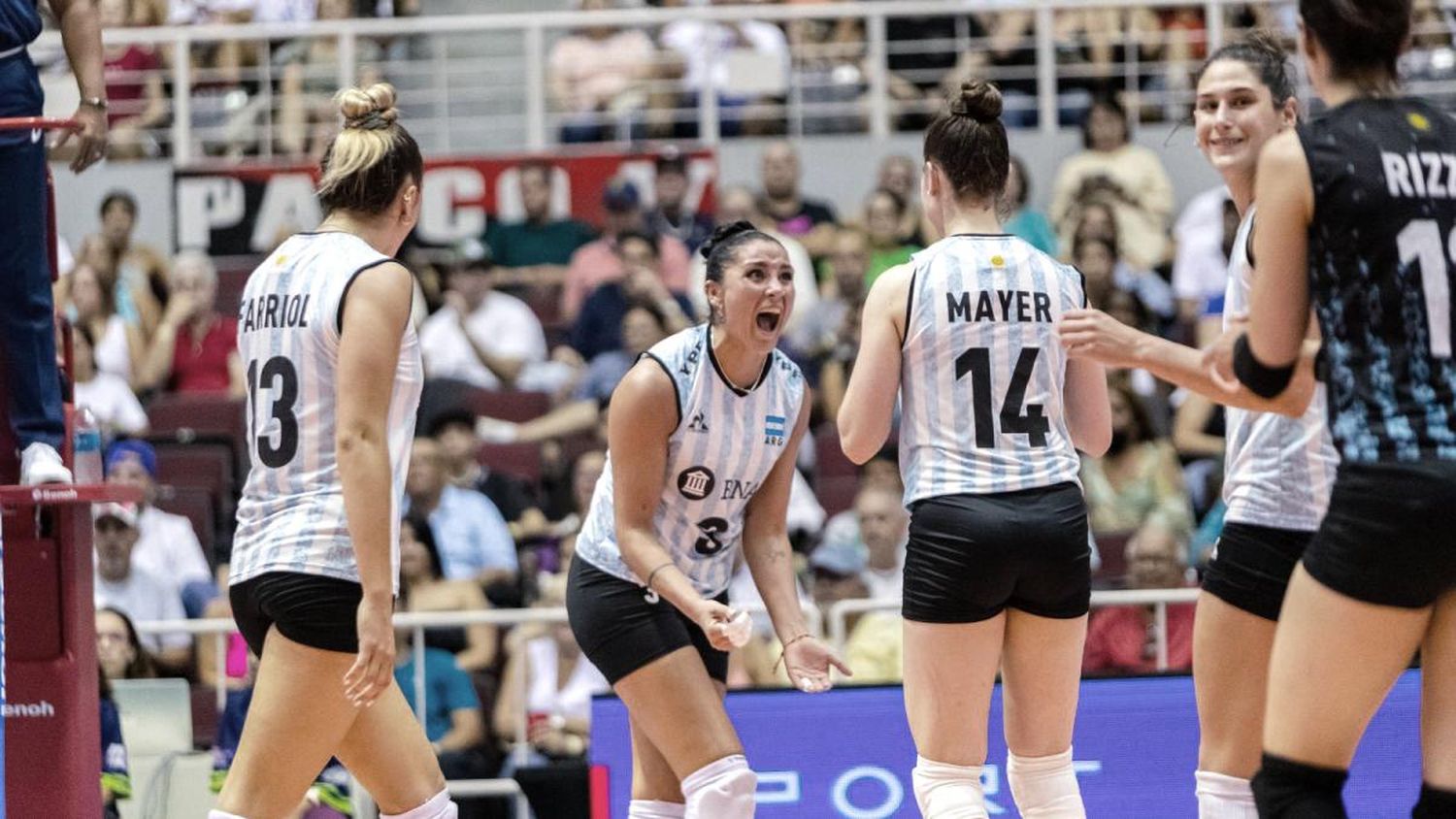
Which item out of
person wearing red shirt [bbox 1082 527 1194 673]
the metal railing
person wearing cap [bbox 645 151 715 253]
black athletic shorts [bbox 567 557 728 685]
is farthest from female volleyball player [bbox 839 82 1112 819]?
the metal railing

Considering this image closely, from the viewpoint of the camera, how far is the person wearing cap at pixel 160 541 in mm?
10266

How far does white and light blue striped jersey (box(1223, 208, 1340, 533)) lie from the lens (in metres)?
4.61

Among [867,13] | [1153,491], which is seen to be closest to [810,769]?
Answer: [1153,491]

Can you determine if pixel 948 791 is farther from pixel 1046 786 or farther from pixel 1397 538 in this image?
pixel 1397 538

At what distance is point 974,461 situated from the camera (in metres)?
5.05

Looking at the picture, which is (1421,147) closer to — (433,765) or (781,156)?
(433,765)

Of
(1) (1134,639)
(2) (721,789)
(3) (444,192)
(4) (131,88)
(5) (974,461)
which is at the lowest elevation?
(1) (1134,639)

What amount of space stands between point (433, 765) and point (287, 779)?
409 mm

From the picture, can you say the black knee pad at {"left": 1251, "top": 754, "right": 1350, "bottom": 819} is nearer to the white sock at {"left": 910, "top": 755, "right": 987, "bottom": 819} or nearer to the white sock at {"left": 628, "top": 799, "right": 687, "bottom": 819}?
the white sock at {"left": 910, "top": 755, "right": 987, "bottom": 819}

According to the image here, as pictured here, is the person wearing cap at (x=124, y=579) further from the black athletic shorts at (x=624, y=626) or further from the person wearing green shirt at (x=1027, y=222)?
the person wearing green shirt at (x=1027, y=222)

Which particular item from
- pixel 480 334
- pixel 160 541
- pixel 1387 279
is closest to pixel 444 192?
pixel 480 334

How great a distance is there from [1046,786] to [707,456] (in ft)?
4.07

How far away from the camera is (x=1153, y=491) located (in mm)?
10453

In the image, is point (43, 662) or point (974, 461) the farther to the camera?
point (43, 662)
